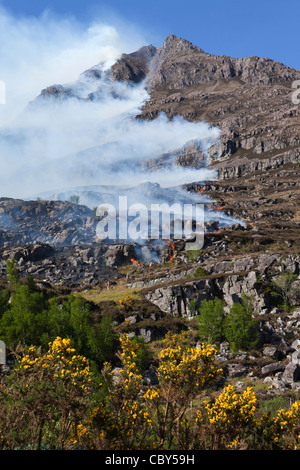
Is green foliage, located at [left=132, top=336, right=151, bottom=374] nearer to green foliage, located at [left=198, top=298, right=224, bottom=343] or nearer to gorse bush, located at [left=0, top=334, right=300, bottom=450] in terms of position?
green foliage, located at [left=198, top=298, right=224, bottom=343]

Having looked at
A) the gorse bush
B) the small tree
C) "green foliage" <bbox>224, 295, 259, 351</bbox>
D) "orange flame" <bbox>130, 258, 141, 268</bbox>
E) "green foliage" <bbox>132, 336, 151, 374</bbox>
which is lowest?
"green foliage" <bbox>132, 336, 151, 374</bbox>

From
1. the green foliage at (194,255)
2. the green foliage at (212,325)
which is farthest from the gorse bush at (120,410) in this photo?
the green foliage at (194,255)

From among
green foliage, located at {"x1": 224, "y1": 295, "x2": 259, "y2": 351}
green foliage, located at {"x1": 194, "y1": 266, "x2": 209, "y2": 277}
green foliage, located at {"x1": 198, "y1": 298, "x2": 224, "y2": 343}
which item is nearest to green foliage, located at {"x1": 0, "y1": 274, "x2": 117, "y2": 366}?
green foliage, located at {"x1": 198, "y1": 298, "x2": 224, "y2": 343}

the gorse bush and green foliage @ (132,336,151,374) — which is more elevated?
the gorse bush

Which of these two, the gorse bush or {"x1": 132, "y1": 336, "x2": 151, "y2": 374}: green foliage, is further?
{"x1": 132, "y1": 336, "x2": 151, "y2": 374}: green foliage

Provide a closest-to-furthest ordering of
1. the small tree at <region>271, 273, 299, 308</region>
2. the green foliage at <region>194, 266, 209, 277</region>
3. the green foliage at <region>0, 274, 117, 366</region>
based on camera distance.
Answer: the green foliage at <region>0, 274, 117, 366</region>, the small tree at <region>271, 273, 299, 308</region>, the green foliage at <region>194, 266, 209, 277</region>

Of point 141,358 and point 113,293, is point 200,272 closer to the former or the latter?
point 113,293

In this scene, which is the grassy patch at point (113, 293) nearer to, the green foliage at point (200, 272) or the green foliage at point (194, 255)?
the green foliage at point (200, 272)

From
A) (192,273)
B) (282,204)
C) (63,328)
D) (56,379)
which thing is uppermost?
(282,204)

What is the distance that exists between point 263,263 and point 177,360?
142 feet

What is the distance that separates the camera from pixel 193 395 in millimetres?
9914
